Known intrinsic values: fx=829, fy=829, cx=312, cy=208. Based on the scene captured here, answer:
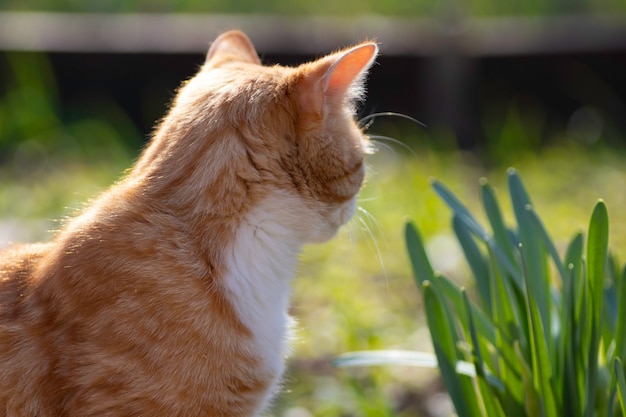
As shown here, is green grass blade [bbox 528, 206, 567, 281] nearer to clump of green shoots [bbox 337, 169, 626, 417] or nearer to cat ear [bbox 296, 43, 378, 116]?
clump of green shoots [bbox 337, 169, 626, 417]

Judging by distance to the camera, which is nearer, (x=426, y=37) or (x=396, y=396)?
(x=396, y=396)

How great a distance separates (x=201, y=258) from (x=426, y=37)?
8.99 feet

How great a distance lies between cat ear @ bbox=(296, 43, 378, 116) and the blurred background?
1552 millimetres

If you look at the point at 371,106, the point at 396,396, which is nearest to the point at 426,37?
the point at 371,106

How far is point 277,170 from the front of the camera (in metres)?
1.35

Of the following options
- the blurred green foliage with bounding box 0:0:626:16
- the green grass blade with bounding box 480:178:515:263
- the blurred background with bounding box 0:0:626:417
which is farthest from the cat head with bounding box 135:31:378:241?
the blurred green foliage with bounding box 0:0:626:16

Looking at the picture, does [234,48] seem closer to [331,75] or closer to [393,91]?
[331,75]

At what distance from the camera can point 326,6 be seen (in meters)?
4.54

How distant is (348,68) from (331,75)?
0.03 m

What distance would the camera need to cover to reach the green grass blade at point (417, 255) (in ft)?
5.03

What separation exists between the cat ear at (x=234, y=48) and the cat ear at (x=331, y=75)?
1.02 feet

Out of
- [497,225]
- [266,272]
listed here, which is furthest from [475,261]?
[266,272]

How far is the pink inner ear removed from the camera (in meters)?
1.29

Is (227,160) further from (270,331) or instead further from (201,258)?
(270,331)
